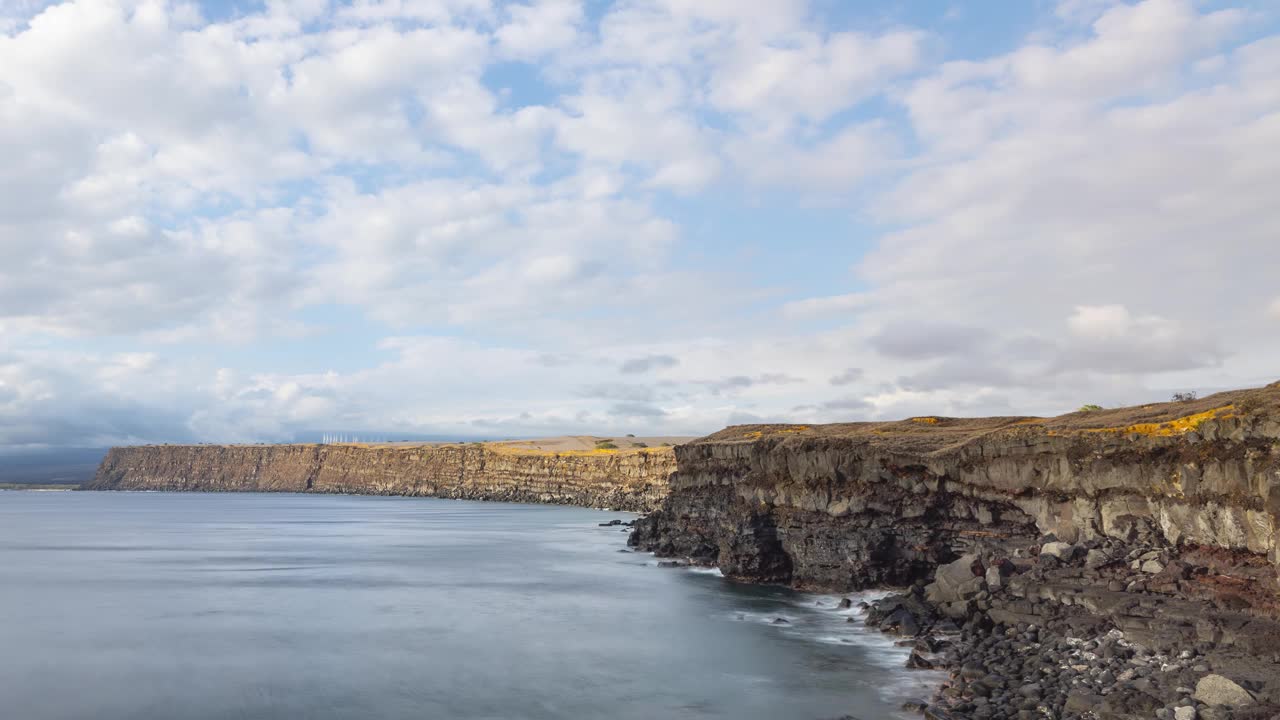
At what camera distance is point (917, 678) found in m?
17.4

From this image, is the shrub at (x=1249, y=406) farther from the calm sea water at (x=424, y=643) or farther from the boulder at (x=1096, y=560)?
the calm sea water at (x=424, y=643)

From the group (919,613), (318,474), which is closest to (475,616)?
(919,613)

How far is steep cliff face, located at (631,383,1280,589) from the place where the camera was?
Result: 17.0 metres

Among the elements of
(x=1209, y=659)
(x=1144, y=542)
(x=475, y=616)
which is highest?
(x=1144, y=542)

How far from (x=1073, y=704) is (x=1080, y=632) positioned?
3.78 m

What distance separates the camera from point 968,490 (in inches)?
1107

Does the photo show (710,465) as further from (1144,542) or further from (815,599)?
(1144,542)

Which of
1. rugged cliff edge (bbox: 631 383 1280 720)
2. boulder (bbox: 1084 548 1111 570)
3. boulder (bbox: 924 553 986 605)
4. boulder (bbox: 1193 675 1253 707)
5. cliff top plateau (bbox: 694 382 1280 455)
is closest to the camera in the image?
boulder (bbox: 1193 675 1253 707)

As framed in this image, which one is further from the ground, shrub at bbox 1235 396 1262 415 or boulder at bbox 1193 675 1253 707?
shrub at bbox 1235 396 1262 415

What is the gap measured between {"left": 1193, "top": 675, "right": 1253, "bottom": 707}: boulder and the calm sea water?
519 centimetres

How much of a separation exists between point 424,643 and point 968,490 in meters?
18.6

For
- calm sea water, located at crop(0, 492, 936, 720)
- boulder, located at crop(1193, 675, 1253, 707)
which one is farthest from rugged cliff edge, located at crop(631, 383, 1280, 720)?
calm sea water, located at crop(0, 492, 936, 720)

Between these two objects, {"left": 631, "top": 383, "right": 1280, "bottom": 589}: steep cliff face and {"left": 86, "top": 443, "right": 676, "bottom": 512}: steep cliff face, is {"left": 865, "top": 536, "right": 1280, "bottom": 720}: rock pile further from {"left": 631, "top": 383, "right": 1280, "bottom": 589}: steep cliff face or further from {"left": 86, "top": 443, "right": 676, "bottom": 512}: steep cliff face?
{"left": 86, "top": 443, "right": 676, "bottom": 512}: steep cliff face

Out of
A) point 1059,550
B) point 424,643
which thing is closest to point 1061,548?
point 1059,550
